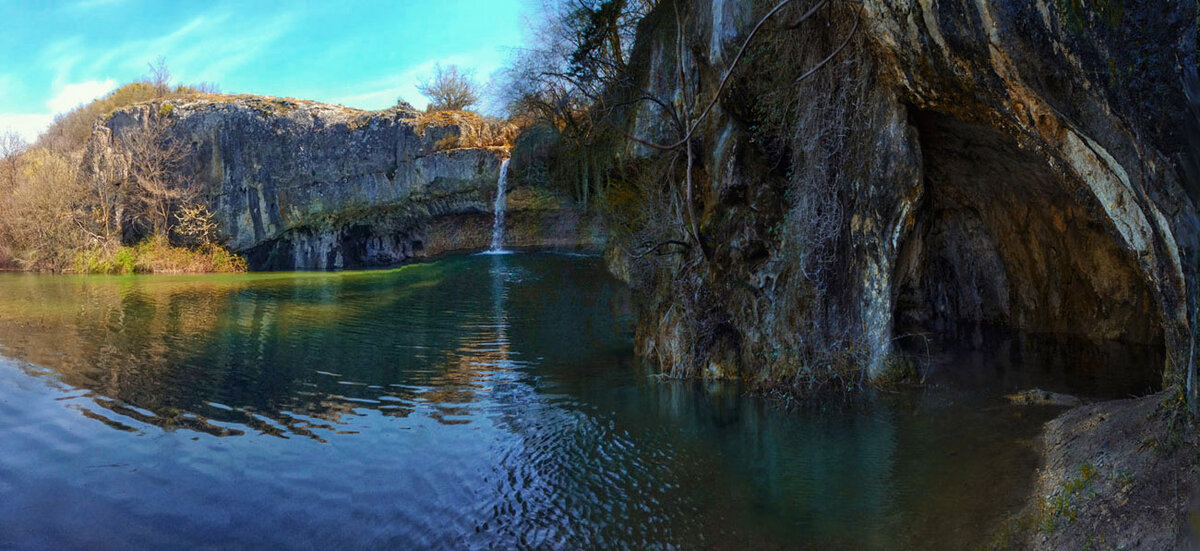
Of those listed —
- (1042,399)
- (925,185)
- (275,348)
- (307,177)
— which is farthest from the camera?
(307,177)

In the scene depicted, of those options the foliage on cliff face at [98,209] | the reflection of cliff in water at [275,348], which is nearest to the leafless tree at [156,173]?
the foliage on cliff face at [98,209]

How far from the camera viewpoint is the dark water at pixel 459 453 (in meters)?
5.11

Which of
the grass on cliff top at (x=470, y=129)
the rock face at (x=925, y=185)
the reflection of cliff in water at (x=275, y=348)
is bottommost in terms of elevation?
the reflection of cliff in water at (x=275, y=348)

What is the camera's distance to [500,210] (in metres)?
30.6

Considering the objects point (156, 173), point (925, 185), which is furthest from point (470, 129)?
point (925, 185)

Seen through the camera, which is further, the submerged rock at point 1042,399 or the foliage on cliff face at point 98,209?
the foliage on cliff face at point 98,209

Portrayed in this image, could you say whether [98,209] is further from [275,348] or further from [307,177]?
[275,348]

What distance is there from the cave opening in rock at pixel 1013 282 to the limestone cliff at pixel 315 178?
22288 millimetres

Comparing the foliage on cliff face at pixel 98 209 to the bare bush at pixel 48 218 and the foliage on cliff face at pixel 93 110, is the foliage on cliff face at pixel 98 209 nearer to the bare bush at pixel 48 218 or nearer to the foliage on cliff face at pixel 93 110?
the bare bush at pixel 48 218

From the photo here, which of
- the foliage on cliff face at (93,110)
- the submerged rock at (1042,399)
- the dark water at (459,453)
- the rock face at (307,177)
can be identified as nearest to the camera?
the dark water at (459,453)

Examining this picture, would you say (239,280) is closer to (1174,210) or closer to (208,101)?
(208,101)

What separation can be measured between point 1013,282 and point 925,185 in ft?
16.1

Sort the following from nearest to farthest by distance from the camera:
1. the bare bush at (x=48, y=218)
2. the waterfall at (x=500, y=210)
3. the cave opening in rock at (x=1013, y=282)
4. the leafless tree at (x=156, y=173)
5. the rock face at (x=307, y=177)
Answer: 1. the cave opening in rock at (x=1013, y=282)
2. the waterfall at (x=500, y=210)
3. the bare bush at (x=48, y=218)
4. the rock face at (x=307, y=177)
5. the leafless tree at (x=156, y=173)

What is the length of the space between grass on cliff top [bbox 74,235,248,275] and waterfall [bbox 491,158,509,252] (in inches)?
535
